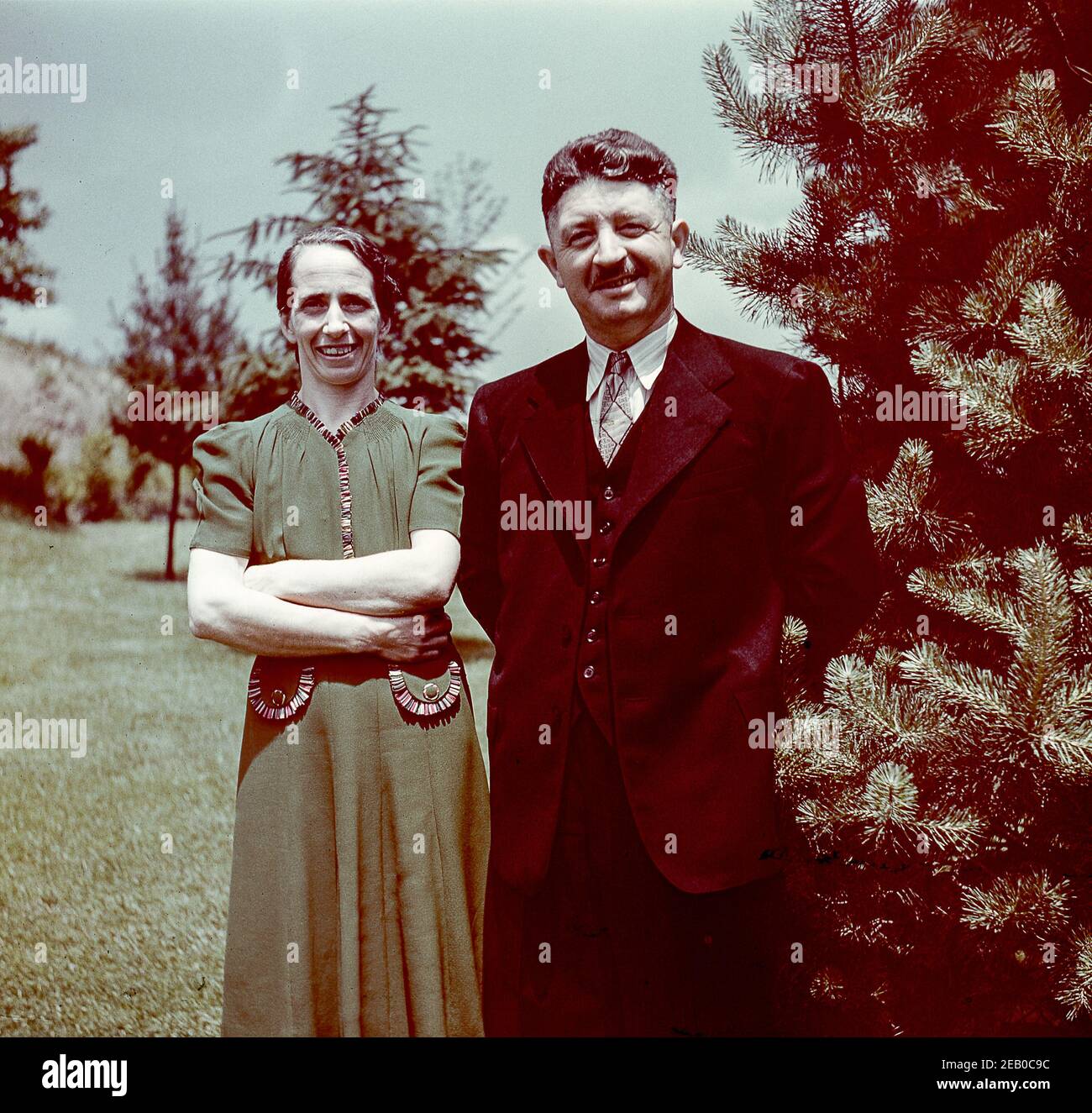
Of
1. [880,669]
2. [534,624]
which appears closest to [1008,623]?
[880,669]

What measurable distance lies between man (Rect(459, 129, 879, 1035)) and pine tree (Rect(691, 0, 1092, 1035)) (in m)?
0.20

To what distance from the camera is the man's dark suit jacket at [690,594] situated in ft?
7.97

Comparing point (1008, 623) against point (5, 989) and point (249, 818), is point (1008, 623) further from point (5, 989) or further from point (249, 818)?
point (5, 989)

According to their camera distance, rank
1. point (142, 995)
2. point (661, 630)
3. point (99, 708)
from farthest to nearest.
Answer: point (99, 708) < point (142, 995) < point (661, 630)

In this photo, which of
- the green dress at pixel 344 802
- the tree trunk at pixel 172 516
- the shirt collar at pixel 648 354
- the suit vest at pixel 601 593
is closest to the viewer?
the suit vest at pixel 601 593

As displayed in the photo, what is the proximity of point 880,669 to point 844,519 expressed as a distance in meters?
0.41

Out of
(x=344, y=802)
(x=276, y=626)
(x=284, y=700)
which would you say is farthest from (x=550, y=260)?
(x=344, y=802)

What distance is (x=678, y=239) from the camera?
2.53 meters

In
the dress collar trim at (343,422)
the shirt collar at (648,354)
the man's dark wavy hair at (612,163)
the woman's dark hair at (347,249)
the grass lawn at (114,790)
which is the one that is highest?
the man's dark wavy hair at (612,163)

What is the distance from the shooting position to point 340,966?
8.64 feet

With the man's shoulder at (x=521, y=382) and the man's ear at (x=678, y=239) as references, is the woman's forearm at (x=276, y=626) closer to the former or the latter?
the man's shoulder at (x=521, y=382)

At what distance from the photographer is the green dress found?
264 centimetres

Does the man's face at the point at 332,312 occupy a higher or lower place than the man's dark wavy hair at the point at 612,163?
lower

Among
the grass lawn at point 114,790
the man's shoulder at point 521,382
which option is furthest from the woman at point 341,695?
the grass lawn at point 114,790
